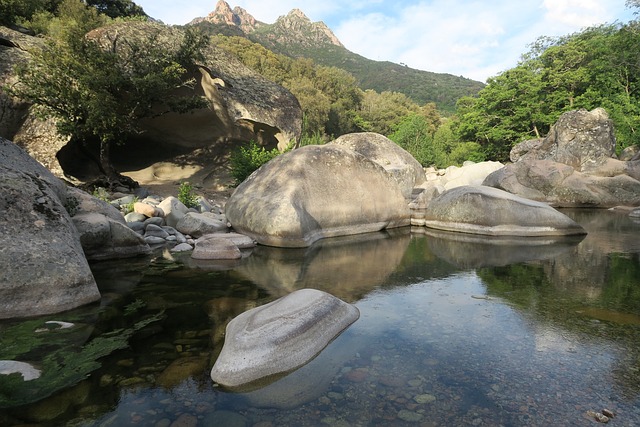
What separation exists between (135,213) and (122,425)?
710 centimetres

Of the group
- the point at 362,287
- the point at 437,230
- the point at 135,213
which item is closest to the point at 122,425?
the point at 362,287

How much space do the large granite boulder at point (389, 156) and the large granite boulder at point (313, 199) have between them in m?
6.41

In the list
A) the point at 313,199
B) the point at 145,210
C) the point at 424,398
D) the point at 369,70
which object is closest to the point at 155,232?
the point at 145,210

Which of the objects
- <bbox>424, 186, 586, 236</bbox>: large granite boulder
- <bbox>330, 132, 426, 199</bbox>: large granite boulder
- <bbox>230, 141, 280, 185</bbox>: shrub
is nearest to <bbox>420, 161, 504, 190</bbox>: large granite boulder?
<bbox>330, 132, 426, 199</bbox>: large granite boulder

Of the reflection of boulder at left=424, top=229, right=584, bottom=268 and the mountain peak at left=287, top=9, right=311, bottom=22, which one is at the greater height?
the mountain peak at left=287, top=9, right=311, bottom=22

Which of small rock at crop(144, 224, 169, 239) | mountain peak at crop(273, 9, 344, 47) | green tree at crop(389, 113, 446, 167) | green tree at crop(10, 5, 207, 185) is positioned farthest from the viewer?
mountain peak at crop(273, 9, 344, 47)

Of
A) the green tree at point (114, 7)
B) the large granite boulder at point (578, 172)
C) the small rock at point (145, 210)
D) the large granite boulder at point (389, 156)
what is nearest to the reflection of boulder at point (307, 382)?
the small rock at point (145, 210)

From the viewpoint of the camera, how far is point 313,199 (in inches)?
332

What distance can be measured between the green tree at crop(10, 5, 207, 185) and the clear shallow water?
7.18 m

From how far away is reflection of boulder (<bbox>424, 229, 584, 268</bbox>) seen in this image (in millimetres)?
6809

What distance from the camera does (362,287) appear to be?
5277 millimetres

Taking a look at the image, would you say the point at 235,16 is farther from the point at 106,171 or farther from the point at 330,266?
the point at 330,266

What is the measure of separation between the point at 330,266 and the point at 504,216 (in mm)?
4824

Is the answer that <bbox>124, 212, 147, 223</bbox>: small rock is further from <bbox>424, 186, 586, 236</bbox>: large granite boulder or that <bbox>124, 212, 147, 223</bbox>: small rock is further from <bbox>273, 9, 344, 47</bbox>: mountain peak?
<bbox>273, 9, 344, 47</bbox>: mountain peak
